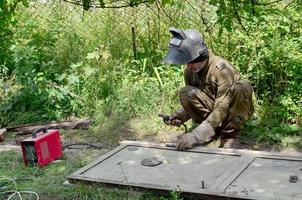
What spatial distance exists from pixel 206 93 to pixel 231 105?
29cm

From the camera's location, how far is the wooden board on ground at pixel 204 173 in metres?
3.33

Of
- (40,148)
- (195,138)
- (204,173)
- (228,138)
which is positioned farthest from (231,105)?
(40,148)

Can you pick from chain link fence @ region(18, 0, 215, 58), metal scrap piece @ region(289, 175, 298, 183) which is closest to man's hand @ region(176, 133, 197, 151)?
metal scrap piece @ region(289, 175, 298, 183)

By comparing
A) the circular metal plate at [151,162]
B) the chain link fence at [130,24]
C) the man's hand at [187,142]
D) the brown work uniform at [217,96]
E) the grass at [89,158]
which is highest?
the chain link fence at [130,24]

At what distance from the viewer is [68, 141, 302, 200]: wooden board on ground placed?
3.33 m

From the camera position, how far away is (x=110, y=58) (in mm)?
6688

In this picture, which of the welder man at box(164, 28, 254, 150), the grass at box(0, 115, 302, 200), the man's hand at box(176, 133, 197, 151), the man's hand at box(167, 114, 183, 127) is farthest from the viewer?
the man's hand at box(167, 114, 183, 127)

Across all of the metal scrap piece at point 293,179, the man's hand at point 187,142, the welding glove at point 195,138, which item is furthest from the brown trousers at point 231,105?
the metal scrap piece at point 293,179

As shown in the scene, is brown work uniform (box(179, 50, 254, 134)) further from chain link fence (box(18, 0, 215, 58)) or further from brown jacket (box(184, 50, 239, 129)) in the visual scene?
chain link fence (box(18, 0, 215, 58))

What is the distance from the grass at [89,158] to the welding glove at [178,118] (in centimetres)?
38

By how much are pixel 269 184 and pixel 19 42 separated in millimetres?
4288

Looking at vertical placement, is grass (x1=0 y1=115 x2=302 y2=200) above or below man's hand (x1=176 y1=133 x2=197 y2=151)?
below

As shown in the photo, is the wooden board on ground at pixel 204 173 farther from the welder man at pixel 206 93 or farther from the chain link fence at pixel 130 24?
the chain link fence at pixel 130 24

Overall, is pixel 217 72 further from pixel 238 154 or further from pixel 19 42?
pixel 19 42
